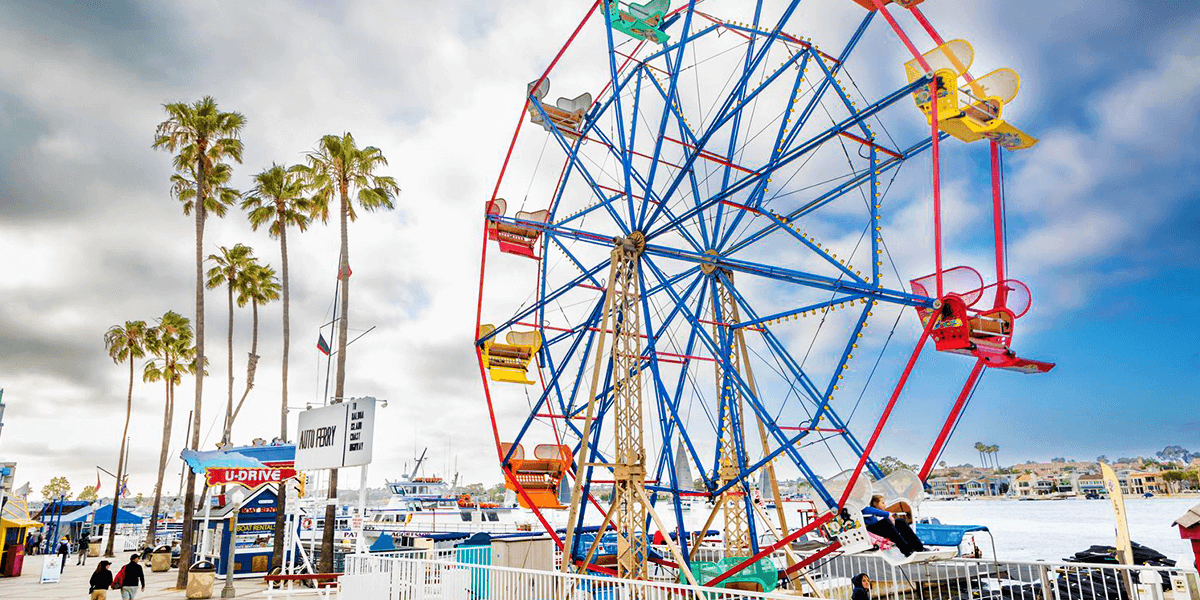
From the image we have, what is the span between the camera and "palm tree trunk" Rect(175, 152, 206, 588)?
77.8 ft

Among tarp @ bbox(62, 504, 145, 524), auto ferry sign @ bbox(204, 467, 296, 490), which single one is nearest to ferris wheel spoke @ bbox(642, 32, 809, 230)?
auto ferry sign @ bbox(204, 467, 296, 490)

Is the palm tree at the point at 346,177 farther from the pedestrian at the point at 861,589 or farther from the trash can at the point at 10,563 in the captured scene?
the pedestrian at the point at 861,589

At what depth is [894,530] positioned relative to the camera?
A: 10258mm

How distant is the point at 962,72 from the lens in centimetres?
1184

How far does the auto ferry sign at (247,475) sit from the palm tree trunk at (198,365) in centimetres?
483

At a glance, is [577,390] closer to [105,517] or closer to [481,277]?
[481,277]

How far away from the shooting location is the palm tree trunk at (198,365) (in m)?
23.7

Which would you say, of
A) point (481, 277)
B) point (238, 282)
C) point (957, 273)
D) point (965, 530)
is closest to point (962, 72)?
point (957, 273)

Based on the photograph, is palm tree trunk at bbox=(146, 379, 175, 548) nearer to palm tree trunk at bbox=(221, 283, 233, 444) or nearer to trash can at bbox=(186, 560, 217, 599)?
palm tree trunk at bbox=(221, 283, 233, 444)

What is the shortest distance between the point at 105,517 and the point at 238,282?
73.0ft

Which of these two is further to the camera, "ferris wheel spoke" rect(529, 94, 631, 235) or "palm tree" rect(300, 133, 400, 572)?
"palm tree" rect(300, 133, 400, 572)

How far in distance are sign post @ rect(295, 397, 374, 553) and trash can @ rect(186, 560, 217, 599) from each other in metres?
5.82

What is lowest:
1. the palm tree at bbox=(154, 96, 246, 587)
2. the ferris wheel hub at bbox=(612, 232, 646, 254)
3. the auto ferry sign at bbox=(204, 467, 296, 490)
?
the auto ferry sign at bbox=(204, 467, 296, 490)

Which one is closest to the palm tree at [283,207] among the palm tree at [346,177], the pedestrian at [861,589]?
the palm tree at [346,177]
